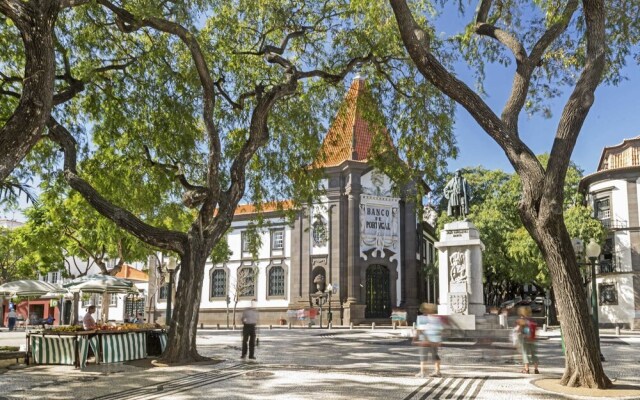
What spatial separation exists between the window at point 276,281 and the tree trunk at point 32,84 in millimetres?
36034

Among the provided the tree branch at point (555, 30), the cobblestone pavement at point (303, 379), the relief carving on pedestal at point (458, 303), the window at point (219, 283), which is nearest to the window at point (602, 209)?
the relief carving on pedestal at point (458, 303)

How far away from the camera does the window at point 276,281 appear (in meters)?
43.1

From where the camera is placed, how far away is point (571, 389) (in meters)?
9.62

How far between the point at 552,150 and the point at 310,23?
8.50m

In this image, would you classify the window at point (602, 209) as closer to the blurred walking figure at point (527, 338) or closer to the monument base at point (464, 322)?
the monument base at point (464, 322)

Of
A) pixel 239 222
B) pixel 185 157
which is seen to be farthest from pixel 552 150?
pixel 239 222

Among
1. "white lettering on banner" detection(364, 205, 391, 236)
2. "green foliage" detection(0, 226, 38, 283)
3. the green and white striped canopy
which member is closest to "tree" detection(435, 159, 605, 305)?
"white lettering on banner" detection(364, 205, 391, 236)

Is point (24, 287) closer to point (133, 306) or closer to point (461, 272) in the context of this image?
point (461, 272)

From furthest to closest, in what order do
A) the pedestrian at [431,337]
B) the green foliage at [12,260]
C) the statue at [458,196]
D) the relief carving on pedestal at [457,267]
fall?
the green foliage at [12,260], the statue at [458,196], the relief carving on pedestal at [457,267], the pedestrian at [431,337]

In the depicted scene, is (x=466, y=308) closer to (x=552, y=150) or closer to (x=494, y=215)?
(x=552, y=150)

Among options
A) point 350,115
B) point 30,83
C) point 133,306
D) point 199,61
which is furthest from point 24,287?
point 133,306

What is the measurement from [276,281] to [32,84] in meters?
36.5

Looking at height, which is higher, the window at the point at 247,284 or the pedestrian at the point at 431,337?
the window at the point at 247,284

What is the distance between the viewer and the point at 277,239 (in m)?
44.0
